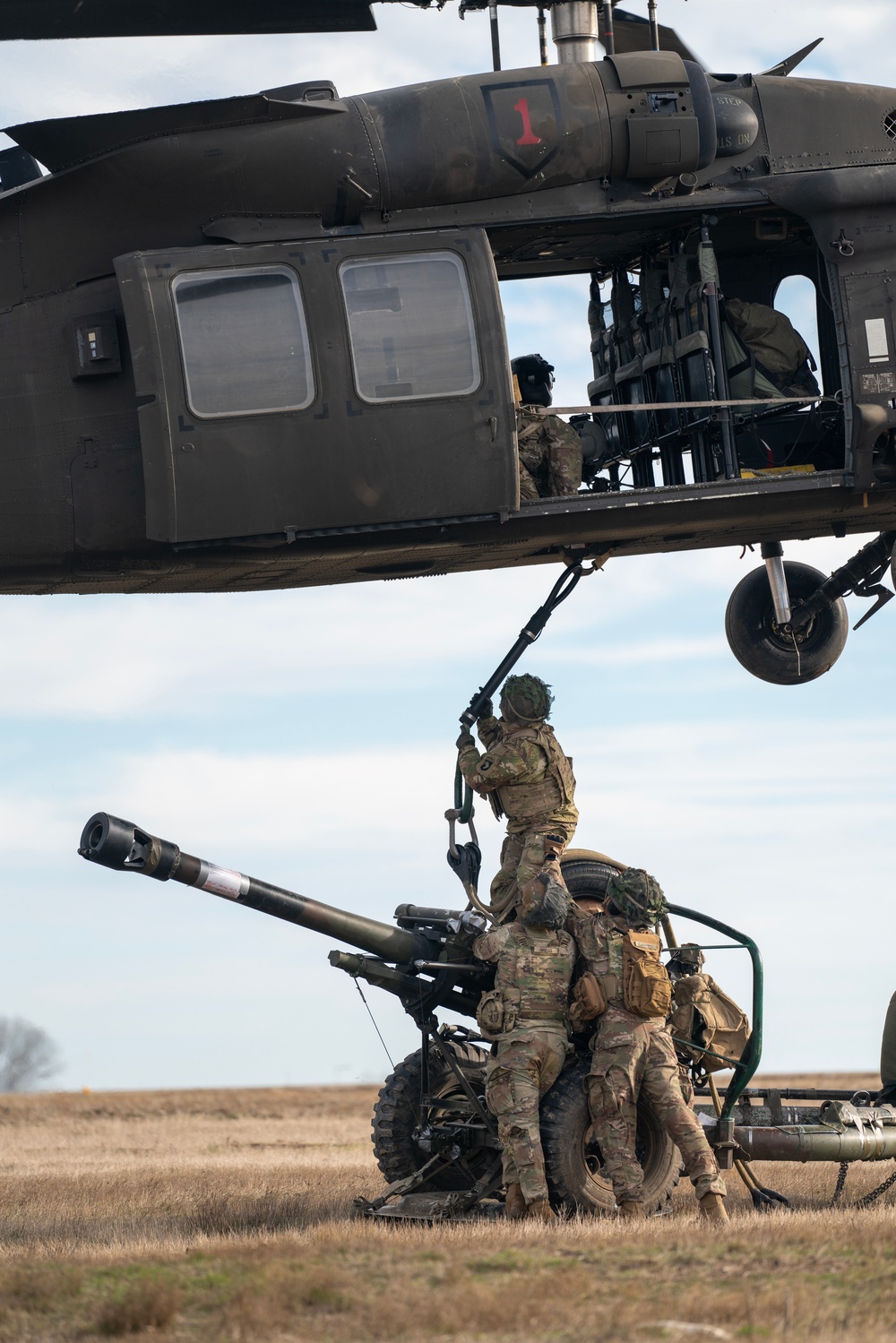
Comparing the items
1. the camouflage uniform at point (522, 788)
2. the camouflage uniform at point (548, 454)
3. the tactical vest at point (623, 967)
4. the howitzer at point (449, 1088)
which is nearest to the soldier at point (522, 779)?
the camouflage uniform at point (522, 788)

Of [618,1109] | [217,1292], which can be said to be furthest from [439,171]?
[217,1292]

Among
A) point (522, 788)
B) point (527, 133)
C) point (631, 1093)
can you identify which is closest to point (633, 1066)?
point (631, 1093)

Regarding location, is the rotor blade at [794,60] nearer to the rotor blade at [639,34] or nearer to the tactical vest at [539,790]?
the rotor blade at [639,34]

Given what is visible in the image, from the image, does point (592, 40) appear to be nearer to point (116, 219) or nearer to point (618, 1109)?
point (116, 219)

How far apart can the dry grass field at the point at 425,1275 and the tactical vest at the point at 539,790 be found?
2.50 metres

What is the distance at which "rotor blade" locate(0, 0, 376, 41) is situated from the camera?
9258mm

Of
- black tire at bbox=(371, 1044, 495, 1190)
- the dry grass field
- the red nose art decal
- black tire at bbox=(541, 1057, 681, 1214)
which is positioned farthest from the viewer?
black tire at bbox=(371, 1044, 495, 1190)

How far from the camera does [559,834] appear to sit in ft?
33.0

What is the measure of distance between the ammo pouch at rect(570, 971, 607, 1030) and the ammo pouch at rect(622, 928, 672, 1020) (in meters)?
0.13

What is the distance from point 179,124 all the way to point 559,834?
4739 millimetres

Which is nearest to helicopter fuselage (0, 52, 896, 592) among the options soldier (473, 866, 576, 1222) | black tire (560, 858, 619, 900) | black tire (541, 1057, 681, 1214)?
black tire (560, 858, 619, 900)

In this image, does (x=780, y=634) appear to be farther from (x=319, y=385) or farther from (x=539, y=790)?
(x=319, y=385)

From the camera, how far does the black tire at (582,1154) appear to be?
356 inches

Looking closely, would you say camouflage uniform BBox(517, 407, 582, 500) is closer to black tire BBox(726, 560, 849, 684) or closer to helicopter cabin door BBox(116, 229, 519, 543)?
helicopter cabin door BBox(116, 229, 519, 543)
